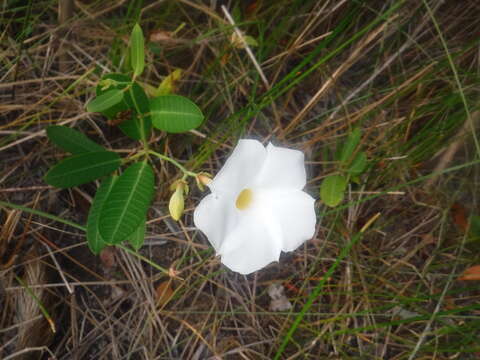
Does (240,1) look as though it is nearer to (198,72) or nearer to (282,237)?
(198,72)

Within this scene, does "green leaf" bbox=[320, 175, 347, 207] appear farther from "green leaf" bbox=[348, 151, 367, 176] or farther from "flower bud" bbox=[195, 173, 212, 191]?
"flower bud" bbox=[195, 173, 212, 191]

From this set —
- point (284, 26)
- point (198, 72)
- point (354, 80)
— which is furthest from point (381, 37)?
point (198, 72)

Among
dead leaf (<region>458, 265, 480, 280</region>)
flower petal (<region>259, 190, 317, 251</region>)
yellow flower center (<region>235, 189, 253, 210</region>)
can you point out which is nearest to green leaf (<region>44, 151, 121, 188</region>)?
yellow flower center (<region>235, 189, 253, 210</region>)

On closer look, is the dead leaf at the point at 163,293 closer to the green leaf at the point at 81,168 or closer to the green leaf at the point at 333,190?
the green leaf at the point at 81,168

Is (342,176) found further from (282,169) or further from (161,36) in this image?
(161,36)

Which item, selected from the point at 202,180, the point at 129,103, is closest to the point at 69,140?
the point at 129,103

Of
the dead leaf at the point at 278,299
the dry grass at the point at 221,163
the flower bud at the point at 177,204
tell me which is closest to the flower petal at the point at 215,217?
the flower bud at the point at 177,204
